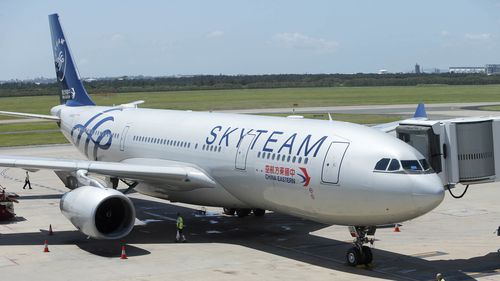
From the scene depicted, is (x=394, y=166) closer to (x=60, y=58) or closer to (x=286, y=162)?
(x=286, y=162)

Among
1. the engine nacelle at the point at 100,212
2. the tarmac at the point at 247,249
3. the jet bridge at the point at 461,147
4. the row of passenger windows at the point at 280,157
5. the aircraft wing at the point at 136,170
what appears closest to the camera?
the tarmac at the point at 247,249

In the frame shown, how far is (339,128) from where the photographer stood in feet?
78.7

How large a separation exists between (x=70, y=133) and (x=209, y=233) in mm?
13380

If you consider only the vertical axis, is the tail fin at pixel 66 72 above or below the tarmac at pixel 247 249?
above

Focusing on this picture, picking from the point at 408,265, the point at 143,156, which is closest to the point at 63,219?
the point at 143,156

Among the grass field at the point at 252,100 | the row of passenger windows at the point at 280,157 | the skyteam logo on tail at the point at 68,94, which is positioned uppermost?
the skyteam logo on tail at the point at 68,94

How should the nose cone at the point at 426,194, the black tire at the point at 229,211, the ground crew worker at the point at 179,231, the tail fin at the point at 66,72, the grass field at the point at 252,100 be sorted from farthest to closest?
the grass field at the point at 252,100 < the tail fin at the point at 66,72 < the black tire at the point at 229,211 < the ground crew worker at the point at 179,231 < the nose cone at the point at 426,194

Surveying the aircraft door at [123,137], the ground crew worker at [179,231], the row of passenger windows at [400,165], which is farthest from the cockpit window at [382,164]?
the aircraft door at [123,137]

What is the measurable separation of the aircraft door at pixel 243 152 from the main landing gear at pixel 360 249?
478 centimetres

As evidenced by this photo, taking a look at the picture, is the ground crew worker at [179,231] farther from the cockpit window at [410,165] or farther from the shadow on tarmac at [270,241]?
the cockpit window at [410,165]

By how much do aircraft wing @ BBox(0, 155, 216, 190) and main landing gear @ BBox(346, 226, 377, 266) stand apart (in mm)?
6503

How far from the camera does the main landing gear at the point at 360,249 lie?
22453 mm

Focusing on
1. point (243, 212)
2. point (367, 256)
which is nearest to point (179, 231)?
point (243, 212)

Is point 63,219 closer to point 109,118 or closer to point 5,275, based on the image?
point 109,118
